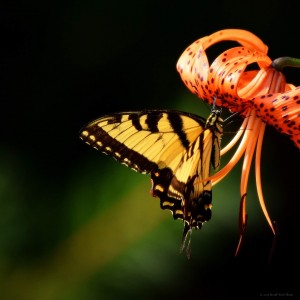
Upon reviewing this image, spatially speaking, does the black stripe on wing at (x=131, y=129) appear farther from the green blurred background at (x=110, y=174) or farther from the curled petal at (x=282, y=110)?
the green blurred background at (x=110, y=174)

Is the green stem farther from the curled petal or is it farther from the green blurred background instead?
the green blurred background

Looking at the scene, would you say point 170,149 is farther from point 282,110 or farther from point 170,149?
point 282,110

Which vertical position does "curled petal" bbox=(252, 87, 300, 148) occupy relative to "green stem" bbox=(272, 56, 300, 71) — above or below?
below

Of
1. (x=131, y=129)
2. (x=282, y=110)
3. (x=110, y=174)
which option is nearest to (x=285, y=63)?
(x=282, y=110)

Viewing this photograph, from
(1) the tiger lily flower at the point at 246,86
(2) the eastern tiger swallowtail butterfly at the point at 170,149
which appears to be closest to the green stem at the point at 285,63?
(1) the tiger lily flower at the point at 246,86

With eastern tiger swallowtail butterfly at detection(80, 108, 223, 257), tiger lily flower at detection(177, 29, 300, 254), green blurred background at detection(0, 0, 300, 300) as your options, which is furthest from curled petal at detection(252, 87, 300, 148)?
green blurred background at detection(0, 0, 300, 300)

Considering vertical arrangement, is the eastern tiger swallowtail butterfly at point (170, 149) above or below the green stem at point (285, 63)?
below

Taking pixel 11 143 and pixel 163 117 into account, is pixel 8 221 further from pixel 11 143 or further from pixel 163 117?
pixel 163 117
